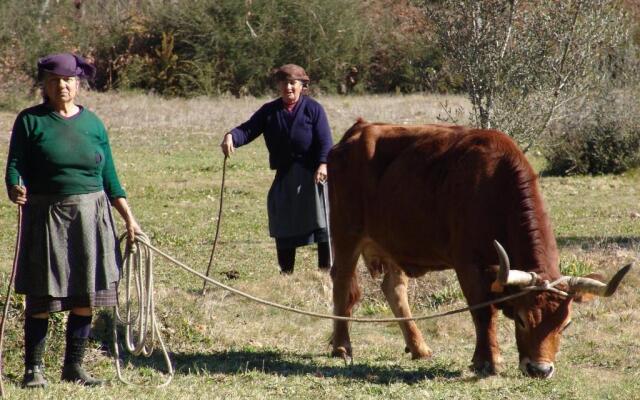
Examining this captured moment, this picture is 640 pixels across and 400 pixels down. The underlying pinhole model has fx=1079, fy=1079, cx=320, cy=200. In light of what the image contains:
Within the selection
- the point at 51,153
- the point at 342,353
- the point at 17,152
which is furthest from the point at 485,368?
the point at 17,152

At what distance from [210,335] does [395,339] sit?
157 cm

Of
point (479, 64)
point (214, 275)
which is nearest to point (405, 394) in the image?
point (214, 275)

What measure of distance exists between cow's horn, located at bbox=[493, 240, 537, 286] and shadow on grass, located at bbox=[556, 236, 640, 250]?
5.19 metres

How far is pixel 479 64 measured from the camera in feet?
41.0

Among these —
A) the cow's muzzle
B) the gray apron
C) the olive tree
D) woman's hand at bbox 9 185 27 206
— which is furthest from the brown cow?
the olive tree

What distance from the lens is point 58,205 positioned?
652 centimetres

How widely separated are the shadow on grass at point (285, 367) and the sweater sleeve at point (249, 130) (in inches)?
81.0

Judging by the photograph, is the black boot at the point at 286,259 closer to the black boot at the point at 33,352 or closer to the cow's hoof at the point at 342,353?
the cow's hoof at the point at 342,353

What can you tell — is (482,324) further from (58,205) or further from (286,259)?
(286,259)

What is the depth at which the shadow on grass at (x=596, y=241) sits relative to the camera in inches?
463

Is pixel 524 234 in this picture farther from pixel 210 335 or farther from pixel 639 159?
pixel 639 159

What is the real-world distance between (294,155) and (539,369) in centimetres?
402

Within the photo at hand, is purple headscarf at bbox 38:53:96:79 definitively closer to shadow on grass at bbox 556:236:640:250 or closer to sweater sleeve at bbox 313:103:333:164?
sweater sleeve at bbox 313:103:333:164

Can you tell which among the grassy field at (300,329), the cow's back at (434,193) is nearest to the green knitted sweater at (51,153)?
the grassy field at (300,329)
